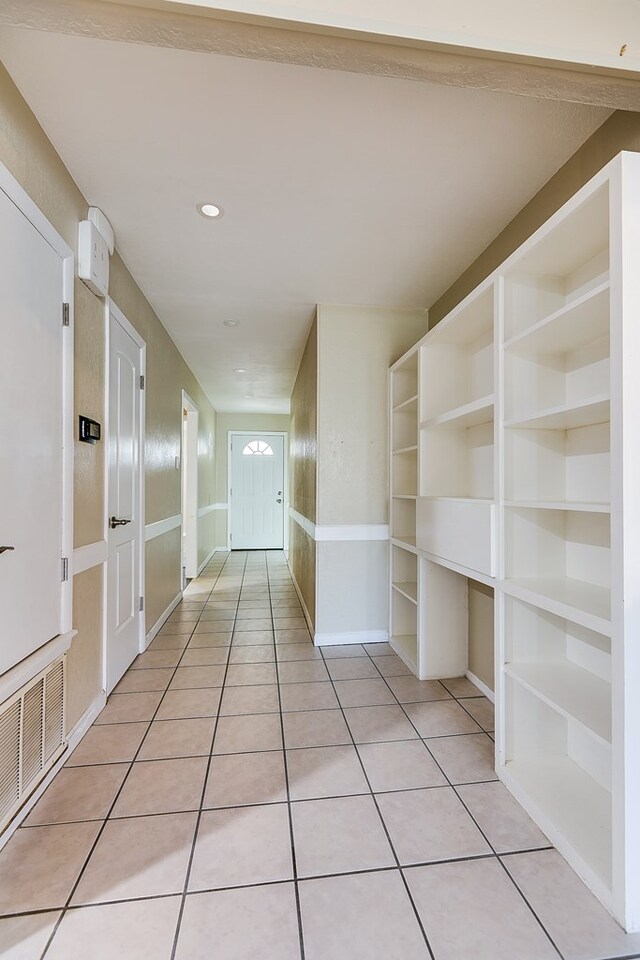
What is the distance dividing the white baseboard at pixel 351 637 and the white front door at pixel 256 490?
15.5 feet

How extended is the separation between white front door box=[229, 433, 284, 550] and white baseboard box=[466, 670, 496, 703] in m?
5.45

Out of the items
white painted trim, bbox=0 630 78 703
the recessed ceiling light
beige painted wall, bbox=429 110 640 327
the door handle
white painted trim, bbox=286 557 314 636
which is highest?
the recessed ceiling light

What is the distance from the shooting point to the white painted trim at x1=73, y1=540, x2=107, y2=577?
6.46ft

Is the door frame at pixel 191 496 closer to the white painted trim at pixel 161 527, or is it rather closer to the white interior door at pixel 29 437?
the white painted trim at pixel 161 527

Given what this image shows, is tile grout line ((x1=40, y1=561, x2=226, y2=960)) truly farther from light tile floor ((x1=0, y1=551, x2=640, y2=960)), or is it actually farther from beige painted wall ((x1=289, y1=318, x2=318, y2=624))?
beige painted wall ((x1=289, y1=318, x2=318, y2=624))

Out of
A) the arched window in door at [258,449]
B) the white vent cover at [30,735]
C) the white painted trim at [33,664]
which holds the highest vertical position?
the arched window in door at [258,449]

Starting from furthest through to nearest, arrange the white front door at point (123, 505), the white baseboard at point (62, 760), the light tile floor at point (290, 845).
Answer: the white front door at point (123, 505), the white baseboard at point (62, 760), the light tile floor at point (290, 845)

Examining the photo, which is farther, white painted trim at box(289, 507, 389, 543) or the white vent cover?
white painted trim at box(289, 507, 389, 543)

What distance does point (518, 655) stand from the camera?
5.63 ft

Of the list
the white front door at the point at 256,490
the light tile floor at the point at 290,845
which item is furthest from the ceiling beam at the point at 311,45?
the white front door at the point at 256,490

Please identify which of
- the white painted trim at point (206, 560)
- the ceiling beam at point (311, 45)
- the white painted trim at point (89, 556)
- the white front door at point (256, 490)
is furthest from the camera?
the white front door at point (256, 490)

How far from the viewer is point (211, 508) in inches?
278

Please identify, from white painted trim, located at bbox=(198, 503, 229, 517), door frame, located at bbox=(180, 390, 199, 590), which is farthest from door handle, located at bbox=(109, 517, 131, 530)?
white painted trim, located at bbox=(198, 503, 229, 517)

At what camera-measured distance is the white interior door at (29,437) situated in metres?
1.40
